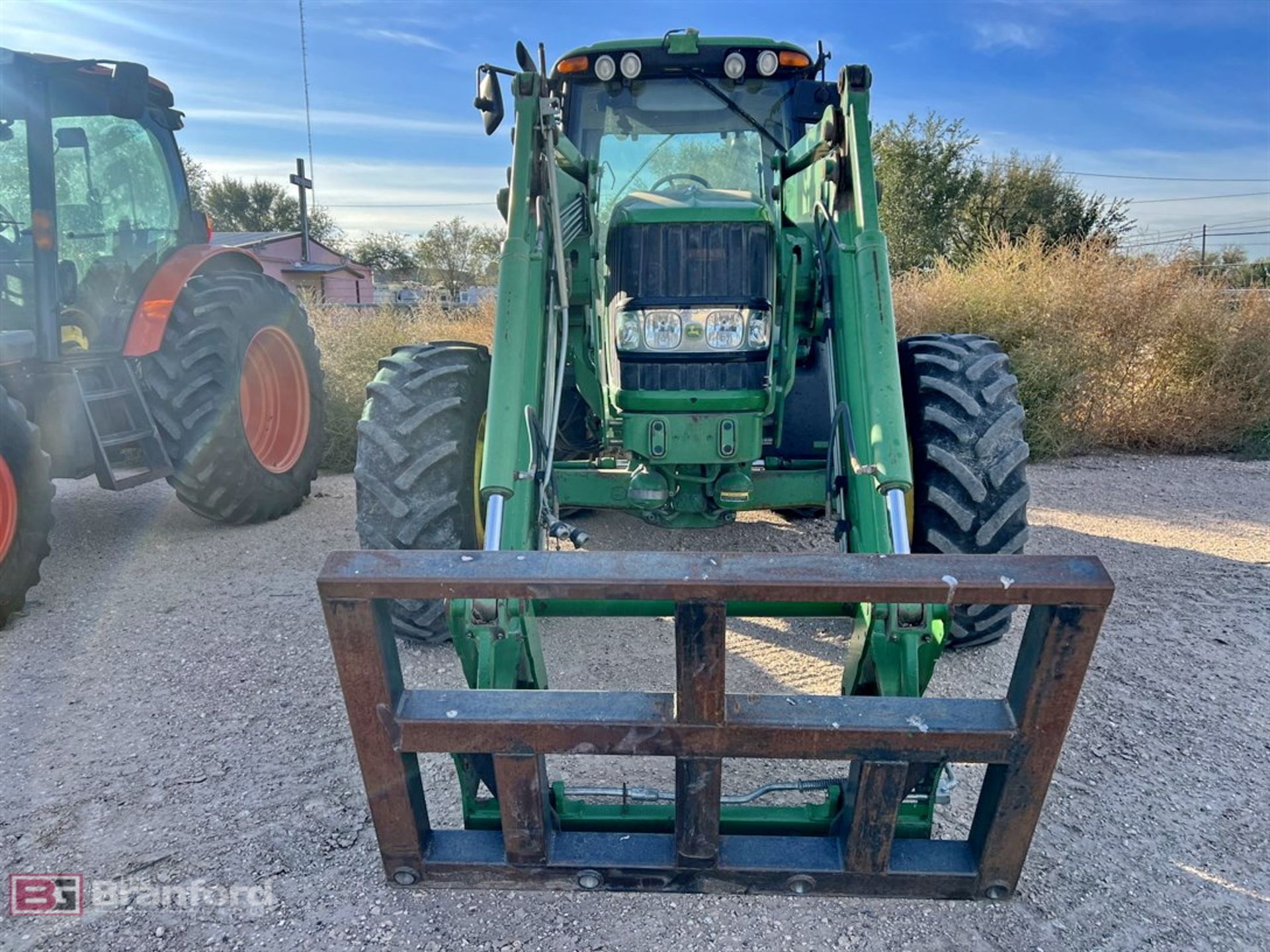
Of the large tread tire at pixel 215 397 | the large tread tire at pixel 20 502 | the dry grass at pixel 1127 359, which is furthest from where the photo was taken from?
the dry grass at pixel 1127 359

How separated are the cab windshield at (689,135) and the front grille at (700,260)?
2.35ft

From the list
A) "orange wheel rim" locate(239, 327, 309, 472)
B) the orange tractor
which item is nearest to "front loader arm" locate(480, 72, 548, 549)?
the orange tractor

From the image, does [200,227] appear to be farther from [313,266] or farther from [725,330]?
[313,266]

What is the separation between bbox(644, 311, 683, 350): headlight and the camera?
290 centimetres

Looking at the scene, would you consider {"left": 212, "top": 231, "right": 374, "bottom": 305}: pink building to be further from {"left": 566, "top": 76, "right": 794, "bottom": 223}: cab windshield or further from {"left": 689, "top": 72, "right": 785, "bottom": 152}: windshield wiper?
{"left": 689, "top": 72, "right": 785, "bottom": 152}: windshield wiper

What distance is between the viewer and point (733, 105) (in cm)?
352

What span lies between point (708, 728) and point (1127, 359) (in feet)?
25.8

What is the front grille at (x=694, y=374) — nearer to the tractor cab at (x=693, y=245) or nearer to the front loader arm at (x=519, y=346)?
the tractor cab at (x=693, y=245)

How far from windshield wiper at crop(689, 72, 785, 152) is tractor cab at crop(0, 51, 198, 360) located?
319cm

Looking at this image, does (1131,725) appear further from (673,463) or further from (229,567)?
(229,567)

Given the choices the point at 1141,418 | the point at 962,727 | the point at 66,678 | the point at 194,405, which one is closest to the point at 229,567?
the point at 194,405

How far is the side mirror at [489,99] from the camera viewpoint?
2.71 meters

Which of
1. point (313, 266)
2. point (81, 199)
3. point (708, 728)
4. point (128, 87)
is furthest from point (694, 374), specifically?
point (313, 266)

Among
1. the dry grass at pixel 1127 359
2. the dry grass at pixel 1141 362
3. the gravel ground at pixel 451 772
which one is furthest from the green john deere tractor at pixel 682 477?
the dry grass at pixel 1141 362
